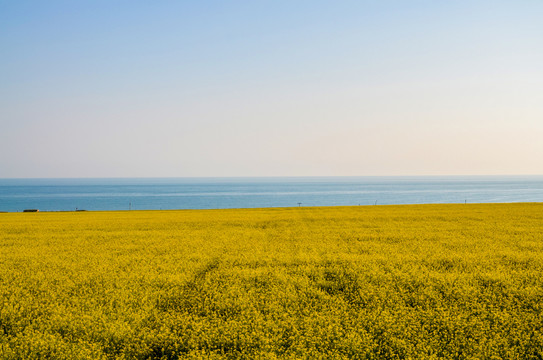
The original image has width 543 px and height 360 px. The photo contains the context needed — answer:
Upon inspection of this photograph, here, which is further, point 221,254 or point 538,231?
point 538,231

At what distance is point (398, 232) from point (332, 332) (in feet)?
55.2

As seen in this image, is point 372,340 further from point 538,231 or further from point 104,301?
point 538,231

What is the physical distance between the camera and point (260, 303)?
402 inches

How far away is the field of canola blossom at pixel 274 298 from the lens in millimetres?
7680

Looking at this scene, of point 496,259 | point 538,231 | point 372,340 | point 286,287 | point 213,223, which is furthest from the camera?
point 213,223

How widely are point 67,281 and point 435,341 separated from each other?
1207 centimetres

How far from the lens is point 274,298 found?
10.5 metres

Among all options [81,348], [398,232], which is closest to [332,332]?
[81,348]

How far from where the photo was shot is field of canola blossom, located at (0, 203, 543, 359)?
7680 mm

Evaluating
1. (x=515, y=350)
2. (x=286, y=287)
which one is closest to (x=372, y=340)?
(x=515, y=350)

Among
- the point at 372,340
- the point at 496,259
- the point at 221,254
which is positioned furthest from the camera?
the point at 221,254

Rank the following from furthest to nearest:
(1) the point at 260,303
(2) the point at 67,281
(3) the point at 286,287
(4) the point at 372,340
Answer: (2) the point at 67,281, (3) the point at 286,287, (1) the point at 260,303, (4) the point at 372,340

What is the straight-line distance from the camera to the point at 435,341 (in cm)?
767

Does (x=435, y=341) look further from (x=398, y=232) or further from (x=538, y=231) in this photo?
(x=538, y=231)
